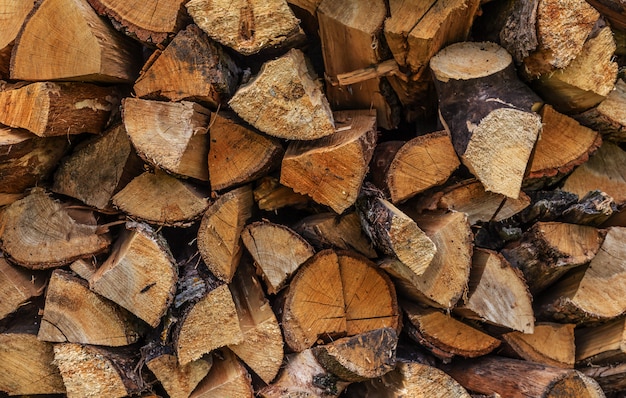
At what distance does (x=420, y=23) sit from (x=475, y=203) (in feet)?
2.25

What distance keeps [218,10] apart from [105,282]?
3.24 feet

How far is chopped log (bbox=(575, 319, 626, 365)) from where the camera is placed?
2.44 metres

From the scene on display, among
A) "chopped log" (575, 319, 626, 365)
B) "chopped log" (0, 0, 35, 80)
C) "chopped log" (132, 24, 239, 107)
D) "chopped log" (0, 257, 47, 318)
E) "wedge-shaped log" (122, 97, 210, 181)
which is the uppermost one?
"chopped log" (0, 0, 35, 80)

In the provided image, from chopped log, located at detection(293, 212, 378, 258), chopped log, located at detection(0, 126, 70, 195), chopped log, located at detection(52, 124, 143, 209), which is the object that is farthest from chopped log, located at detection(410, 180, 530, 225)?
chopped log, located at detection(0, 126, 70, 195)

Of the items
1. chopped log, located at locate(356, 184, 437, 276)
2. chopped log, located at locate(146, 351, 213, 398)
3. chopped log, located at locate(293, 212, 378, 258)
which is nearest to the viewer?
chopped log, located at locate(356, 184, 437, 276)

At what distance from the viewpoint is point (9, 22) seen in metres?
2.19

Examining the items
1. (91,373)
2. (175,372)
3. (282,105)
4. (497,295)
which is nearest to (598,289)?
(497,295)

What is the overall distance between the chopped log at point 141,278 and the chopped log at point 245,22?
71 cm

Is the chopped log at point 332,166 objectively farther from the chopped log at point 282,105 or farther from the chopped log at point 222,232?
the chopped log at point 222,232

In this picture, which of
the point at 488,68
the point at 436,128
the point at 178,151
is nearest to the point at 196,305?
the point at 178,151

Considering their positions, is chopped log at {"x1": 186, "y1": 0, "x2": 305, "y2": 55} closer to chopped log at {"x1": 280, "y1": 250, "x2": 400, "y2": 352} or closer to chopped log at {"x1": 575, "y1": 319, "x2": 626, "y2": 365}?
chopped log at {"x1": 280, "y1": 250, "x2": 400, "y2": 352}

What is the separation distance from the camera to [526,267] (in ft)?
7.84

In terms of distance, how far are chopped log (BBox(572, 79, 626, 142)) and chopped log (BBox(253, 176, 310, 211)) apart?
3.66 feet

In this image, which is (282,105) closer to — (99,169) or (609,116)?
(99,169)
